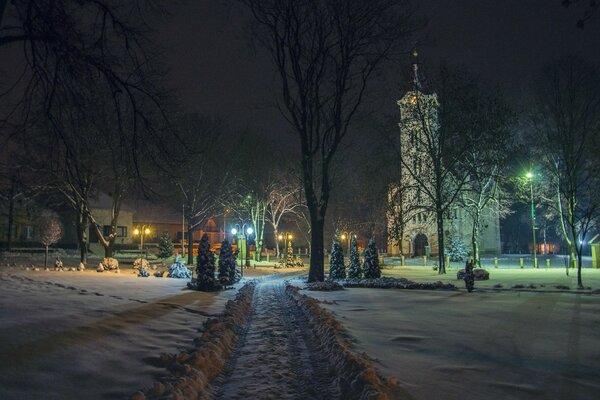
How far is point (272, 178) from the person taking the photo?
51750 mm

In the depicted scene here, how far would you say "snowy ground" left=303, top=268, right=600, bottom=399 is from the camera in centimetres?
647

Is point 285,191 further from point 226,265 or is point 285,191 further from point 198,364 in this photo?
point 198,364

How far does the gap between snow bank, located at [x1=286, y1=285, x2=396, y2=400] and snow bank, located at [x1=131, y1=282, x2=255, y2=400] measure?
1.75 meters

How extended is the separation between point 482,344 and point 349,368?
3.32 metres

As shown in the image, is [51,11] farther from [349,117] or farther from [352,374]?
[349,117]

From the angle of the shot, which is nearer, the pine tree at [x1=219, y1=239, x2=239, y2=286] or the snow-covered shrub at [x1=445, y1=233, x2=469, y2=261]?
the pine tree at [x1=219, y1=239, x2=239, y2=286]

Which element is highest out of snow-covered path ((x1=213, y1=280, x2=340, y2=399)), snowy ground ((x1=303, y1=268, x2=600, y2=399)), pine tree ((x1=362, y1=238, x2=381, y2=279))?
pine tree ((x1=362, y1=238, x2=381, y2=279))

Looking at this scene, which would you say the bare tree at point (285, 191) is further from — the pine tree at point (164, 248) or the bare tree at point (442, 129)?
the bare tree at point (442, 129)

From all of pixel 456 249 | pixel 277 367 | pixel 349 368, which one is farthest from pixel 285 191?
pixel 349 368

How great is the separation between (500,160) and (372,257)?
13.2 m

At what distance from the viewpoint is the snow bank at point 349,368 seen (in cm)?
596

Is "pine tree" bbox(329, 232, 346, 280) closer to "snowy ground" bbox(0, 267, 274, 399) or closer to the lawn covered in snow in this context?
the lawn covered in snow

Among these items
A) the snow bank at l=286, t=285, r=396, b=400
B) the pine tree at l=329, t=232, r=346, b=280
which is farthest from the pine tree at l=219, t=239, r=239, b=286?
the snow bank at l=286, t=285, r=396, b=400

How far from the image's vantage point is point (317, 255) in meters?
A: 26.7
